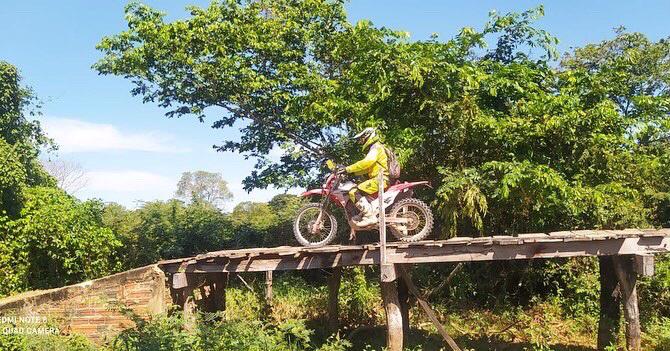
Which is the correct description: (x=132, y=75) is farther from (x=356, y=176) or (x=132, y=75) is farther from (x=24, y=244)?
(x=356, y=176)

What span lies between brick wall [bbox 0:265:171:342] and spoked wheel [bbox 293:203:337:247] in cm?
272

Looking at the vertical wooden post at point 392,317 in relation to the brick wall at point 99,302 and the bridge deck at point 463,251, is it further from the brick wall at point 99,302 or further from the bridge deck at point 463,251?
the brick wall at point 99,302

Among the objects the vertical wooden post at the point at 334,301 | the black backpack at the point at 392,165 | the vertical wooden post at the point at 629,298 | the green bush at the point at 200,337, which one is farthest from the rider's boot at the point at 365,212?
the vertical wooden post at the point at 629,298

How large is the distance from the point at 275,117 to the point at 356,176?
16.9 ft

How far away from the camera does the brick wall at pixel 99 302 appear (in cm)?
955

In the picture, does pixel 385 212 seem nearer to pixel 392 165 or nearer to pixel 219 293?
pixel 392 165

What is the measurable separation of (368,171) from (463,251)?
1.80 metres

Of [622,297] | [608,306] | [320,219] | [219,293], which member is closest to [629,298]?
[622,297]

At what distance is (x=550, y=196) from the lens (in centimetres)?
926

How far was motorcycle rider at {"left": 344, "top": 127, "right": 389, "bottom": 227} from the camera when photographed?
802cm

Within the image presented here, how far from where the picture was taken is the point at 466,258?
24.5ft

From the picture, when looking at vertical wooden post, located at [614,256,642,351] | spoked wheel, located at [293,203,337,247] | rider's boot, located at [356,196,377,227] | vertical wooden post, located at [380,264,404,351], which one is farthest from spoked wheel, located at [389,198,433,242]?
vertical wooden post, located at [614,256,642,351]

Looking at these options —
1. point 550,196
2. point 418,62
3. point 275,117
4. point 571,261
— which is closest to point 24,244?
point 275,117

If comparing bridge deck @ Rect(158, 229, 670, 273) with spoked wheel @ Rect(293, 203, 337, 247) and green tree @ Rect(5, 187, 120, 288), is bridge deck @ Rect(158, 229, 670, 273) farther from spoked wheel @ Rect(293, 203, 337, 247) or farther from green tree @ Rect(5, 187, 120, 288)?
green tree @ Rect(5, 187, 120, 288)
